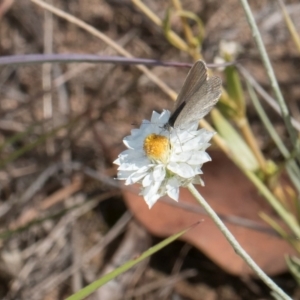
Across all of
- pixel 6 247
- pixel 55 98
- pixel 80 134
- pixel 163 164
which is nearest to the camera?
pixel 163 164

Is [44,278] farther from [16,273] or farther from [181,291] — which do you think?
[181,291]

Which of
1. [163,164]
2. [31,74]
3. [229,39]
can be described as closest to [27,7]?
[31,74]

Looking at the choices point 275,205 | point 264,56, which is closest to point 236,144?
point 275,205

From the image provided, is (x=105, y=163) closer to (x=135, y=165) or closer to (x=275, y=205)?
(x=275, y=205)

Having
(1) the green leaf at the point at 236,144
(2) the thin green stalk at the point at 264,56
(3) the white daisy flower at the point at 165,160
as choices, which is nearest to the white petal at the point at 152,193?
(3) the white daisy flower at the point at 165,160

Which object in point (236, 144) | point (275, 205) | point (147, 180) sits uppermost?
point (147, 180)

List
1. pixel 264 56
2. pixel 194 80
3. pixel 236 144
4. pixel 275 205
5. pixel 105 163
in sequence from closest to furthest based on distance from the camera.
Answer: pixel 194 80 < pixel 264 56 < pixel 275 205 < pixel 236 144 < pixel 105 163

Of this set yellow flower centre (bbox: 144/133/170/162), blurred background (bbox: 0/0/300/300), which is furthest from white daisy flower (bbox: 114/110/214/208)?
blurred background (bbox: 0/0/300/300)
